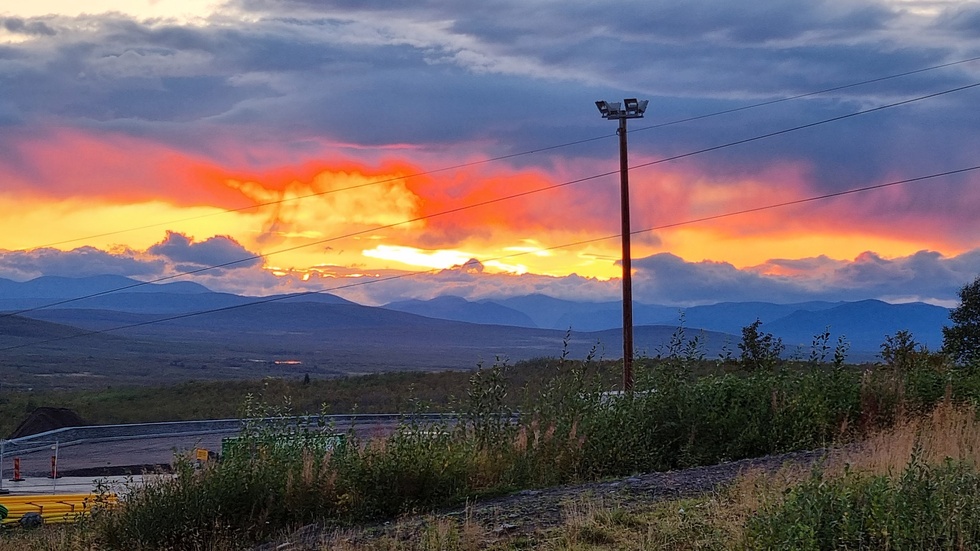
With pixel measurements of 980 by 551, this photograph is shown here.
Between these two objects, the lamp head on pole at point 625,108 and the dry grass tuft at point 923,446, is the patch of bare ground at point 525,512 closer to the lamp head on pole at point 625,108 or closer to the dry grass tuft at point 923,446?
the dry grass tuft at point 923,446

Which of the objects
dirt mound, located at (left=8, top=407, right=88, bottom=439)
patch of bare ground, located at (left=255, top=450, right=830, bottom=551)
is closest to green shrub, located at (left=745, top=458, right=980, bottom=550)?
patch of bare ground, located at (left=255, top=450, right=830, bottom=551)

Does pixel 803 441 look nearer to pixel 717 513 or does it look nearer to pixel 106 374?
pixel 717 513

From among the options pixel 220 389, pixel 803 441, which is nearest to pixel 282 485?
pixel 803 441

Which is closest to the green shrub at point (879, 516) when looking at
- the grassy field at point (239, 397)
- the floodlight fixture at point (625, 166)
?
the floodlight fixture at point (625, 166)

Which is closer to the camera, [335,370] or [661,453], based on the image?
[661,453]

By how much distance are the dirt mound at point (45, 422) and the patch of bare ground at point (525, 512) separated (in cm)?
4448

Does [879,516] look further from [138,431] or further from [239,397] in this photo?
[239,397]

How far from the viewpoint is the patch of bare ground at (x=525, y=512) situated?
8398 millimetres

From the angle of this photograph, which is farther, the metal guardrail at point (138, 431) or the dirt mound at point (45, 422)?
the dirt mound at point (45, 422)

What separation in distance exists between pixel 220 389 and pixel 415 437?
6353 centimetres

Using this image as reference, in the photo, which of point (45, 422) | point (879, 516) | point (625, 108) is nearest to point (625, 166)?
point (625, 108)

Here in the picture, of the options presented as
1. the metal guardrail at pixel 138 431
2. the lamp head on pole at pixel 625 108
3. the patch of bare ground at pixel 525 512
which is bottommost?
the metal guardrail at pixel 138 431

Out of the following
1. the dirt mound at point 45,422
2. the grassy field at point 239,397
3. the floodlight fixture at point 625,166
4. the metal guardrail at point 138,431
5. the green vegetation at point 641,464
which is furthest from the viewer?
the grassy field at point 239,397

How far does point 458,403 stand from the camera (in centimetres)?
1361
